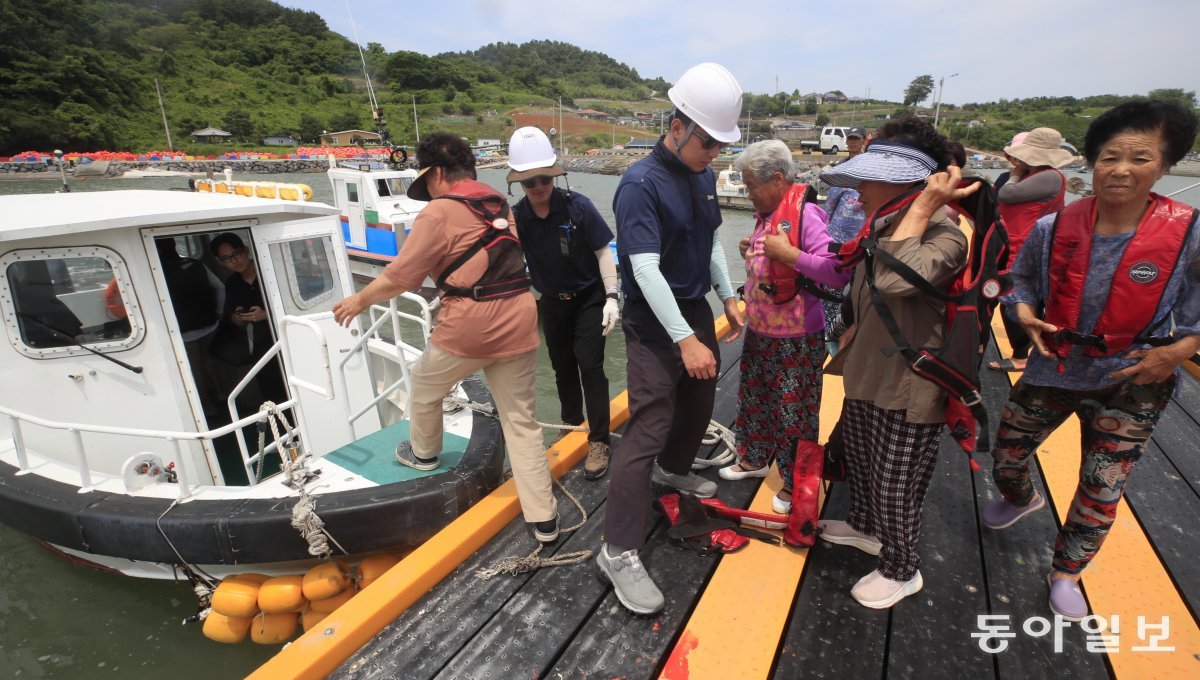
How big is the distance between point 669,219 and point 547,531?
148cm

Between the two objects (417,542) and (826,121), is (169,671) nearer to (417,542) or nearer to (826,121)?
(417,542)

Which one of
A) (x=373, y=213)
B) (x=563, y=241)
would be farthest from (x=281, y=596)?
(x=373, y=213)

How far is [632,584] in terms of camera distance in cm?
199

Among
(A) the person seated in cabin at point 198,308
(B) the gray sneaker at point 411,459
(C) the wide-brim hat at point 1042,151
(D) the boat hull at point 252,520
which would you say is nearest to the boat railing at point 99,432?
(D) the boat hull at point 252,520

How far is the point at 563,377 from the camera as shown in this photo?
3.36 m

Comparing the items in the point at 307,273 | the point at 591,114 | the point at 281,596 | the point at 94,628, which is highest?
the point at 591,114

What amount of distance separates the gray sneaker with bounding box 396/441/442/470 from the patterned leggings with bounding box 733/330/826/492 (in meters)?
1.73

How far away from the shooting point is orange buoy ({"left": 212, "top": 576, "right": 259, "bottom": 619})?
A: 109 inches

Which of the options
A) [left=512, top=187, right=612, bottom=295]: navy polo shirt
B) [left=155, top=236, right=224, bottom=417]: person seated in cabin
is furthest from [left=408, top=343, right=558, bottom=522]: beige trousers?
[left=155, top=236, right=224, bottom=417]: person seated in cabin

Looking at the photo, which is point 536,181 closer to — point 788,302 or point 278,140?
point 788,302

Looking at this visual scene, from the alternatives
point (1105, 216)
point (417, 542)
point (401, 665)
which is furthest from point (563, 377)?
point (1105, 216)

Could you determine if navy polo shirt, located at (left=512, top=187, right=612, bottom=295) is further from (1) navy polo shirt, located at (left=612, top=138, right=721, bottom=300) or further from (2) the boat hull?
(2) the boat hull

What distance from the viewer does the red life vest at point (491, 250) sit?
2324 millimetres

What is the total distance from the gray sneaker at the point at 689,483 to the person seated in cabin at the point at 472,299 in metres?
0.60
